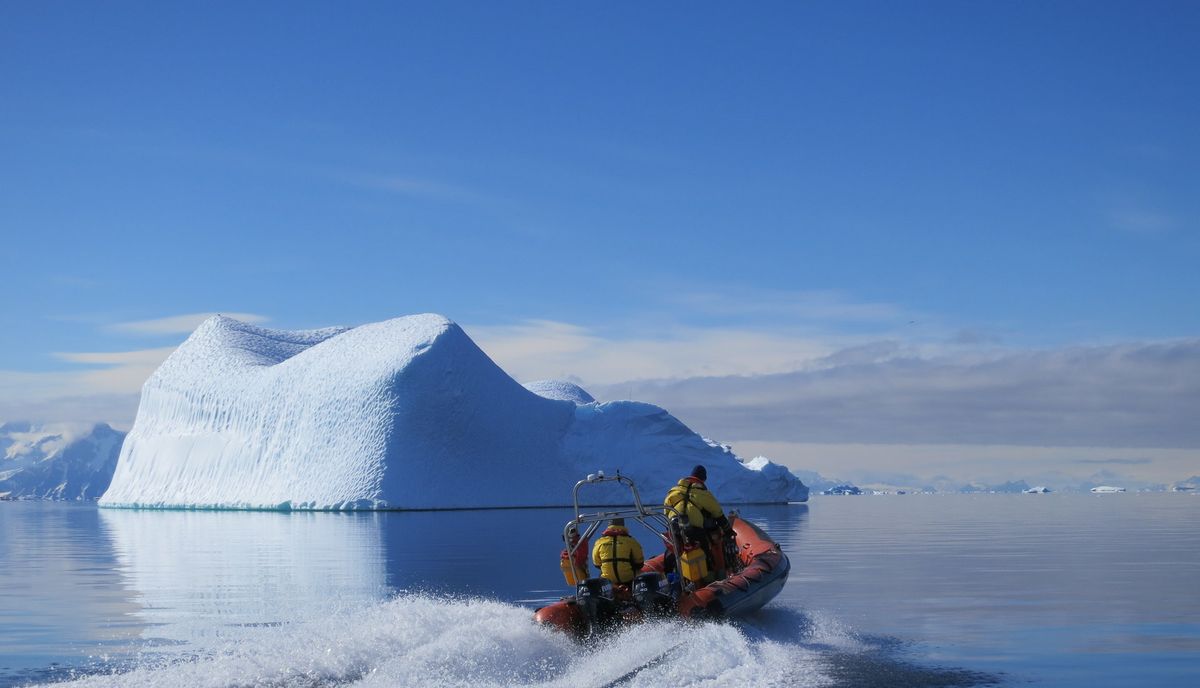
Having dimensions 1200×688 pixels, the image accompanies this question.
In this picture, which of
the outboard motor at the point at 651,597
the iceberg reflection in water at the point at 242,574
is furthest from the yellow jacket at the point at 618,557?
the iceberg reflection in water at the point at 242,574

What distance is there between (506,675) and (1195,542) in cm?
2244

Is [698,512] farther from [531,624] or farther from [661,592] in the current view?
[531,624]

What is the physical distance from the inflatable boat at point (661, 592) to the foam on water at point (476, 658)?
22 centimetres

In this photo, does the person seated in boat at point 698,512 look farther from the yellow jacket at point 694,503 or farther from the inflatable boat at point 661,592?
the inflatable boat at point 661,592

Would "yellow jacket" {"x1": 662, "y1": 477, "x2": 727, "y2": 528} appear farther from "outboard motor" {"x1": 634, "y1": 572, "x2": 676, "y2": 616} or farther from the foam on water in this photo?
the foam on water

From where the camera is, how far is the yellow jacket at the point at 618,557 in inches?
432

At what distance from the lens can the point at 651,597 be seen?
10664mm

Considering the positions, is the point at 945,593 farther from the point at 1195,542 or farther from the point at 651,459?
the point at 651,459

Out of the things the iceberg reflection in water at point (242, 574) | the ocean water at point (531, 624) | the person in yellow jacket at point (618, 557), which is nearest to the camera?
the ocean water at point (531, 624)

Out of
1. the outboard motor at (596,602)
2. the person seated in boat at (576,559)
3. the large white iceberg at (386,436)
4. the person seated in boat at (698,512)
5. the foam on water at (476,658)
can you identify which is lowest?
the foam on water at (476,658)

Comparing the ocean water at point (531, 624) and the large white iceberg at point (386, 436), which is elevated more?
the large white iceberg at point (386, 436)

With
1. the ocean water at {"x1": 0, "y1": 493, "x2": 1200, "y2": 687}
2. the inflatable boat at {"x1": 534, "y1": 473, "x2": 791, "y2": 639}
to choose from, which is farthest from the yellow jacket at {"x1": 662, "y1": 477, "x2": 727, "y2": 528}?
the ocean water at {"x1": 0, "y1": 493, "x2": 1200, "y2": 687}

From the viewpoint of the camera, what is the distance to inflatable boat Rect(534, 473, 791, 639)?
1038cm

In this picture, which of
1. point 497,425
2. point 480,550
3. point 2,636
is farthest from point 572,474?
point 2,636
